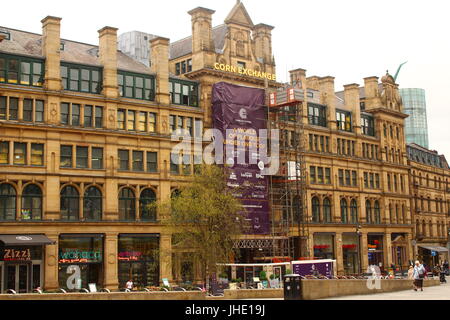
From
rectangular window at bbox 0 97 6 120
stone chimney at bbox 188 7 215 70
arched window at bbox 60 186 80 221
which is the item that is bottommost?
arched window at bbox 60 186 80 221

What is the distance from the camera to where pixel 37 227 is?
54.4m

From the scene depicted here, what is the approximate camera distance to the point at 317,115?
270 ft

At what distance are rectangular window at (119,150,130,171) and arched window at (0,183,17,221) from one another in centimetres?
1055

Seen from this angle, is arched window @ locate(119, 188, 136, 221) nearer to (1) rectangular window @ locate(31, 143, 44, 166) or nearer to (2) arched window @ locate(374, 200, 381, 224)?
(1) rectangular window @ locate(31, 143, 44, 166)

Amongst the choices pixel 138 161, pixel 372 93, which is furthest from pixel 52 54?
pixel 372 93

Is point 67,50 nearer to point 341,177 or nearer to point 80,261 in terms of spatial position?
point 80,261

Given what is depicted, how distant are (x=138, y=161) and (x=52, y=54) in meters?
12.6

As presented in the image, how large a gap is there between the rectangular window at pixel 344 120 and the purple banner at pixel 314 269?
100.0 feet

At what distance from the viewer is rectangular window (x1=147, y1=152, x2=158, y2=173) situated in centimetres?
6281

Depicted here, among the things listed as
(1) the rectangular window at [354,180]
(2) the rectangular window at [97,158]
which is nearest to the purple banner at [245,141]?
(2) the rectangular window at [97,158]

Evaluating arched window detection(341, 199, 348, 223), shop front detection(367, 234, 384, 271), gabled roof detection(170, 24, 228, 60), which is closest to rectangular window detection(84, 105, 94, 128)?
gabled roof detection(170, 24, 228, 60)
